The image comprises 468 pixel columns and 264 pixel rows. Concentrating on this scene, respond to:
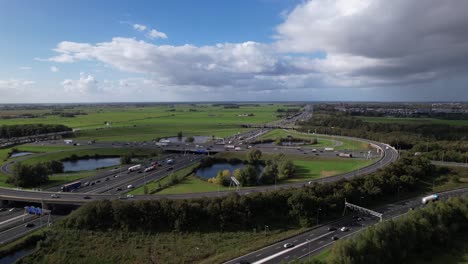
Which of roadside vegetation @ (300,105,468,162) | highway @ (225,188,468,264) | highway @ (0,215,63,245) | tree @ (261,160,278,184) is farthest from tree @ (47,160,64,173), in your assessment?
roadside vegetation @ (300,105,468,162)

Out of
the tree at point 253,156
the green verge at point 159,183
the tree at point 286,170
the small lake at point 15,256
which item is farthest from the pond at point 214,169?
the small lake at point 15,256

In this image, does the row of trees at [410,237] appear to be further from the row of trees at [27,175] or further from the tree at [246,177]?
the row of trees at [27,175]

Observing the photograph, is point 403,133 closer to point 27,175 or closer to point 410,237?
point 410,237

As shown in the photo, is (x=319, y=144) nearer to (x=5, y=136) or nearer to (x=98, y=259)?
(x=98, y=259)

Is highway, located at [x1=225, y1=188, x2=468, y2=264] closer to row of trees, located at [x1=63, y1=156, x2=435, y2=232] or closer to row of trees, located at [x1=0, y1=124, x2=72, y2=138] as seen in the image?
row of trees, located at [x1=63, y1=156, x2=435, y2=232]

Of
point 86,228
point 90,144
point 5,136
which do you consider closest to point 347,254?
point 86,228
